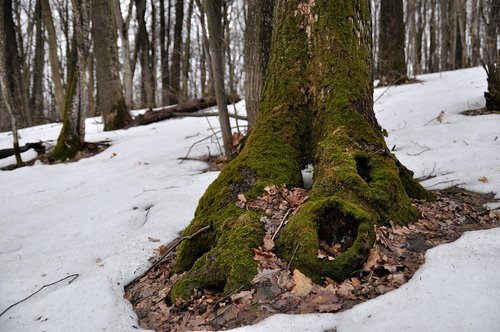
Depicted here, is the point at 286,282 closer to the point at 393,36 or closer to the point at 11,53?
the point at 393,36

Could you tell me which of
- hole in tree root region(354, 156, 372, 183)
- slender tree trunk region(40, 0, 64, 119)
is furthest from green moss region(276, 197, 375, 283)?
slender tree trunk region(40, 0, 64, 119)

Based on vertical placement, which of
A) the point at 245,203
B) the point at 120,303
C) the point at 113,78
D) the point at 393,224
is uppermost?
the point at 113,78

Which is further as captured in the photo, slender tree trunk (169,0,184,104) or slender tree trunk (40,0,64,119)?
slender tree trunk (169,0,184,104)

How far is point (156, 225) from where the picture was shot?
3.83m

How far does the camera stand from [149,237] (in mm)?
3564

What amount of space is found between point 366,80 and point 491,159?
83.3 inches

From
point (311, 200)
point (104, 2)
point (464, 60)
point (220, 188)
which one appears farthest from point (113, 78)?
point (464, 60)

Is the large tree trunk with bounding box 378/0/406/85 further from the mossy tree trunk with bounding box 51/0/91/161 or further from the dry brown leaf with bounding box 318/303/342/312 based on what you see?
the dry brown leaf with bounding box 318/303/342/312

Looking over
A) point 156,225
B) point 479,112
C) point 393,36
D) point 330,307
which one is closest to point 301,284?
point 330,307

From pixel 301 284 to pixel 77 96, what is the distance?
6453mm

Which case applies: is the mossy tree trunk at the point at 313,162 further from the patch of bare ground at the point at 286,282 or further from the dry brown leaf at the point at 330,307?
the dry brown leaf at the point at 330,307

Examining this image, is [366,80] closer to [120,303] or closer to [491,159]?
[491,159]

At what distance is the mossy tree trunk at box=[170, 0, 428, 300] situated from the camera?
92.0 inches

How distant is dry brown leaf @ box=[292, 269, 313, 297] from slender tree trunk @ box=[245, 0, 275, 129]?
2.72 m
